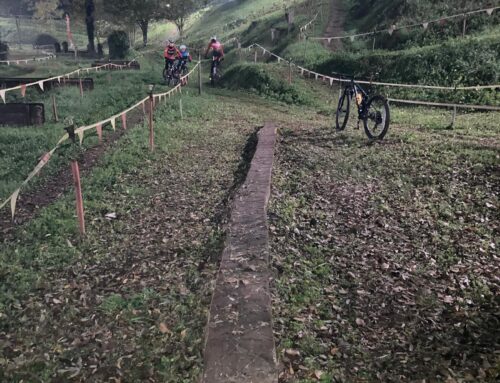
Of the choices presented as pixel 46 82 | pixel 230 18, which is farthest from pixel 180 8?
pixel 46 82

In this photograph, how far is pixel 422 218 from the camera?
586 cm

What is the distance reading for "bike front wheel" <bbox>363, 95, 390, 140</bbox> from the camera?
8.84 m

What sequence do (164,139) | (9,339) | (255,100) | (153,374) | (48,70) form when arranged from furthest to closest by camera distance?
(48,70) < (255,100) < (164,139) < (9,339) < (153,374)

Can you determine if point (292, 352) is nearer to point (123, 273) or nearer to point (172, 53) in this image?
point (123, 273)

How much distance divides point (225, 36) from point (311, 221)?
43.0m

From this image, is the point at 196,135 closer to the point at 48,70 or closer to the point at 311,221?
the point at 311,221

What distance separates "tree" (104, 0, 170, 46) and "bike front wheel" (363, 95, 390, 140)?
40.0 m

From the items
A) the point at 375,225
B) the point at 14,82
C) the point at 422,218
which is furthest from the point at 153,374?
the point at 14,82

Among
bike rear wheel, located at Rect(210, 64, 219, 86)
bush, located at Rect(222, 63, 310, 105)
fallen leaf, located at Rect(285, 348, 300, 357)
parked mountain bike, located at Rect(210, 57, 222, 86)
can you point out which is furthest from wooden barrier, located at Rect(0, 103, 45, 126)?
fallen leaf, located at Rect(285, 348, 300, 357)

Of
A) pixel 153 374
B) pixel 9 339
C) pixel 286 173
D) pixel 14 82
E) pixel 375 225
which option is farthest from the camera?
pixel 14 82

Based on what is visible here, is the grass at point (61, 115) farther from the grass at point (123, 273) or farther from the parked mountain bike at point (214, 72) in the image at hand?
the parked mountain bike at point (214, 72)

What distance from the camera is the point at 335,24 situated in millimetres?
28406

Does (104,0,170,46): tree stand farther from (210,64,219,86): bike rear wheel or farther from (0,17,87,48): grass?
(210,64,219,86): bike rear wheel

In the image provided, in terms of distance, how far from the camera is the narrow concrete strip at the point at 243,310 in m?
3.29
